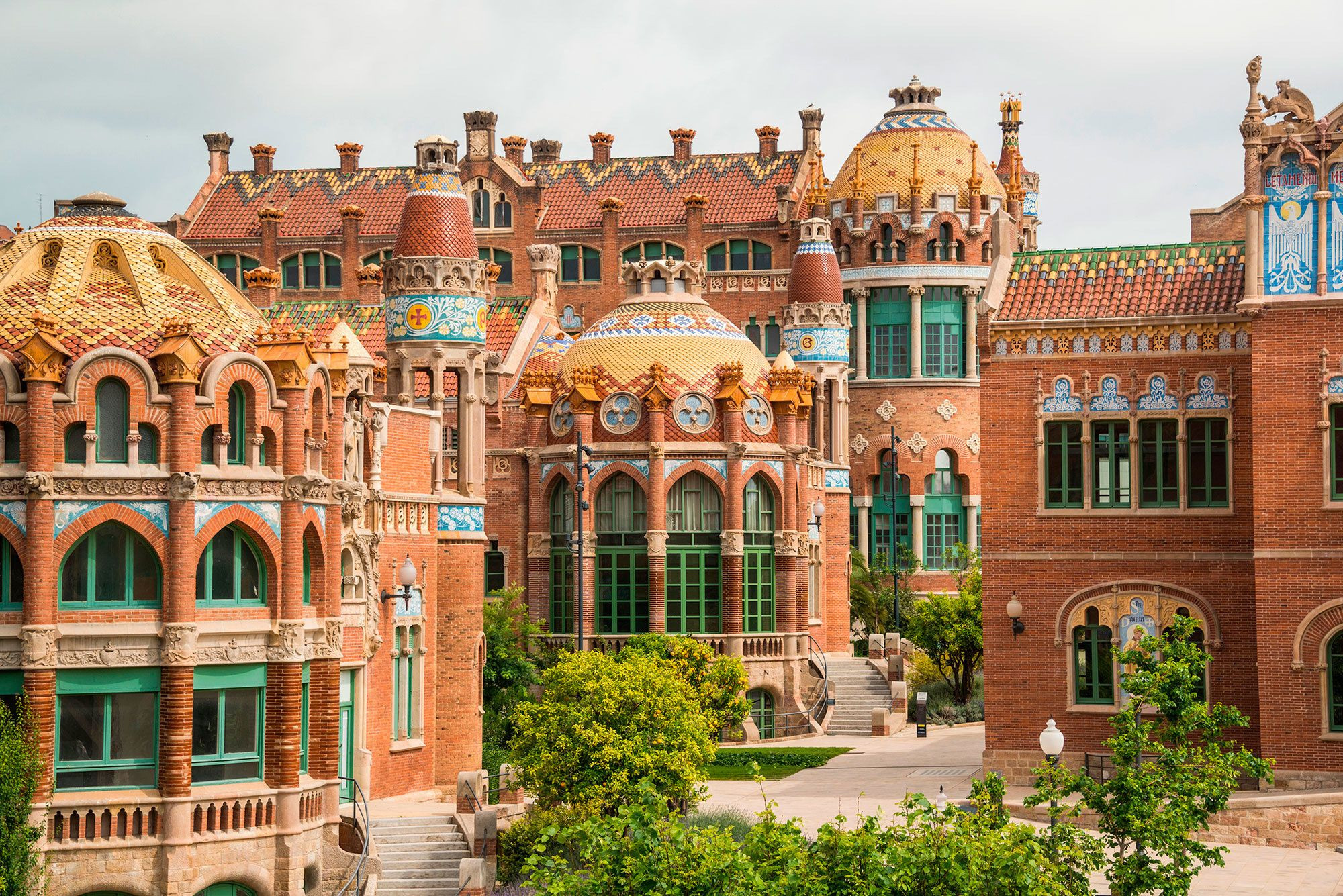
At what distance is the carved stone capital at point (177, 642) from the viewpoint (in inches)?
1179

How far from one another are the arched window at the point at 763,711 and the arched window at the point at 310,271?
3087cm

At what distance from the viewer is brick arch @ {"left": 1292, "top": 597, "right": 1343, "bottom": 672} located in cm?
3872

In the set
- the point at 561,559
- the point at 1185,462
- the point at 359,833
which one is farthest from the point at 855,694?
the point at 359,833

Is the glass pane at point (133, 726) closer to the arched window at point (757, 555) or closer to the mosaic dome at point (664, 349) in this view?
the mosaic dome at point (664, 349)

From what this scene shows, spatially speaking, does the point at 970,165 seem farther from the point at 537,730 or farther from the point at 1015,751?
the point at 537,730

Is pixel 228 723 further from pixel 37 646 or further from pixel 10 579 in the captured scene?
pixel 10 579

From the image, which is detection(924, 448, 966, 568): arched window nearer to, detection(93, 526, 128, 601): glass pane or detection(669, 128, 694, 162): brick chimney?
detection(669, 128, 694, 162): brick chimney

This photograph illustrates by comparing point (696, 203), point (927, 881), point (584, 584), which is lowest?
point (927, 881)

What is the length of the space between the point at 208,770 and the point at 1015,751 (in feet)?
59.2

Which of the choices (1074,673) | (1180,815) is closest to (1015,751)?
(1074,673)

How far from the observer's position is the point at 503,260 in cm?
7800

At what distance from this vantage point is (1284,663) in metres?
38.9

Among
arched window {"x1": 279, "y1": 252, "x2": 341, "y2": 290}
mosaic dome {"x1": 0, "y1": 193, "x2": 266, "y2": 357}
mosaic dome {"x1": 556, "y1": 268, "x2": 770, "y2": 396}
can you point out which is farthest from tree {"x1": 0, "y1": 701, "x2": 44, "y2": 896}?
arched window {"x1": 279, "y1": 252, "x2": 341, "y2": 290}

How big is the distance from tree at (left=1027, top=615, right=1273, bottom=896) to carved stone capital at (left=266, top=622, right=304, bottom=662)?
11.4 meters
